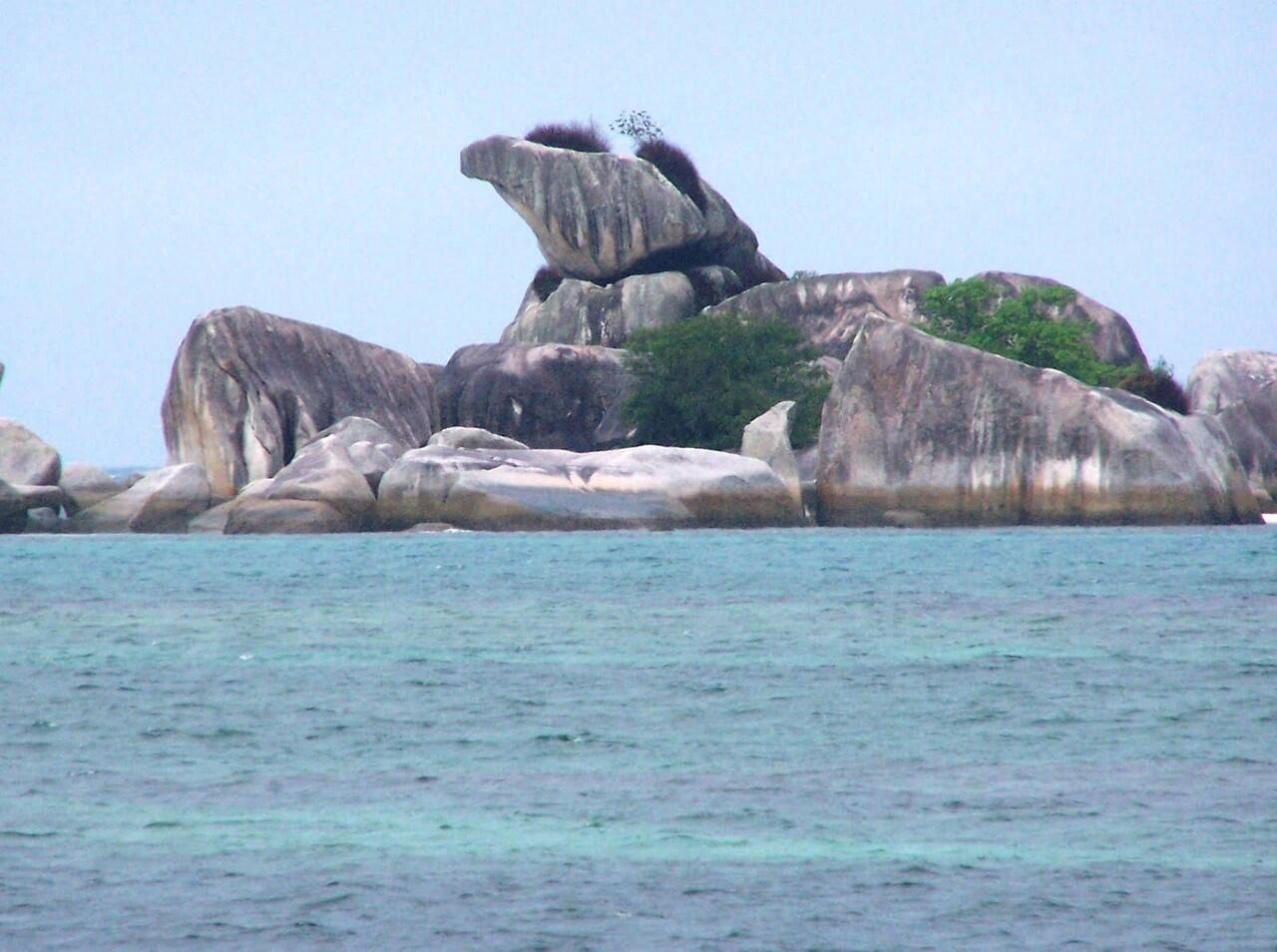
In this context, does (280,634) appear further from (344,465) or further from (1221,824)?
(344,465)

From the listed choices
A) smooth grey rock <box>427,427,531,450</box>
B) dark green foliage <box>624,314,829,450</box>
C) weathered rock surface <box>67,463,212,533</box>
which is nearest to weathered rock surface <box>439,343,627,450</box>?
dark green foliage <box>624,314,829,450</box>

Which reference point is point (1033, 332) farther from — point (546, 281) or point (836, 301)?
point (546, 281)

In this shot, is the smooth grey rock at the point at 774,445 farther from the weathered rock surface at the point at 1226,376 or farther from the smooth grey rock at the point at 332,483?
the weathered rock surface at the point at 1226,376

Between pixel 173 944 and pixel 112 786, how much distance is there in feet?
12.0

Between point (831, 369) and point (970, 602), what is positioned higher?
point (831, 369)

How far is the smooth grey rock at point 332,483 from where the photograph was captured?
136 feet

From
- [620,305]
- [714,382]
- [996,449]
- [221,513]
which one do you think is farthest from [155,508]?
[620,305]

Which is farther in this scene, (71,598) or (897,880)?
(71,598)

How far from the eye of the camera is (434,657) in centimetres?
1836

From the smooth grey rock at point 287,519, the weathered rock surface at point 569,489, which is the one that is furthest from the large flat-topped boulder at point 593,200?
the weathered rock surface at point 569,489

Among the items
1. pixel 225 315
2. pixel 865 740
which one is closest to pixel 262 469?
pixel 225 315

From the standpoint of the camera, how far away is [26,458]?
1820 inches

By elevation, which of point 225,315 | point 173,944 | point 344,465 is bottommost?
point 173,944

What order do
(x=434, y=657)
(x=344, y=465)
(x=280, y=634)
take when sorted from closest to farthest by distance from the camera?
1. (x=434, y=657)
2. (x=280, y=634)
3. (x=344, y=465)
